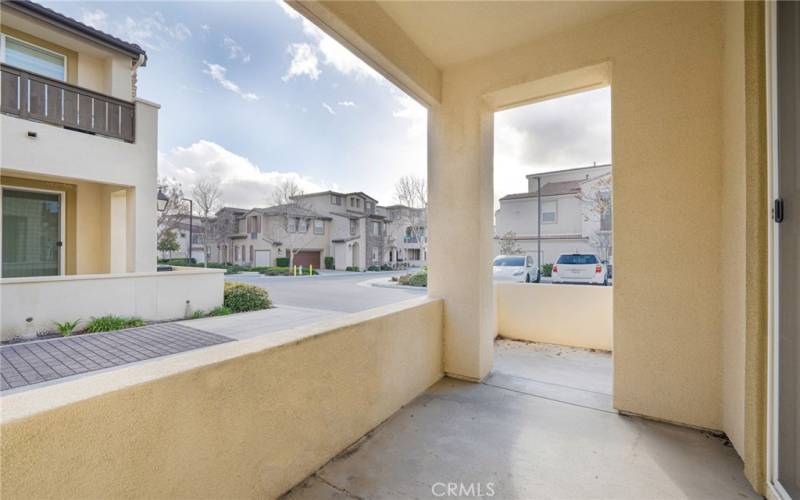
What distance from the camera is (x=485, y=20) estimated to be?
2.49 m

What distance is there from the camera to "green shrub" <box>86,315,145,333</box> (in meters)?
4.64

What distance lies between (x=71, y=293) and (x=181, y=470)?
5.08 m

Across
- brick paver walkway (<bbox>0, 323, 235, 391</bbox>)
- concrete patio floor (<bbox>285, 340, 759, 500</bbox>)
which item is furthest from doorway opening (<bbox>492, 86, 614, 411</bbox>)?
brick paver walkway (<bbox>0, 323, 235, 391</bbox>)

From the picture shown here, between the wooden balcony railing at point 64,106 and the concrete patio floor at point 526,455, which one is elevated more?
the wooden balcony railing at point 64,106

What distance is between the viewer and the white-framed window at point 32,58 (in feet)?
16.1

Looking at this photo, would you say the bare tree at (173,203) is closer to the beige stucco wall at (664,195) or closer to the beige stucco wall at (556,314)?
the beige stucco wall at (556,314)

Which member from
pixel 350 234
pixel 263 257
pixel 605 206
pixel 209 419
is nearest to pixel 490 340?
pixel 209 419

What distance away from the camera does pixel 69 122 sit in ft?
16.5

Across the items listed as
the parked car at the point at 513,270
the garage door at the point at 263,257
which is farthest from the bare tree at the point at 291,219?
the parked car at the point at 513,270

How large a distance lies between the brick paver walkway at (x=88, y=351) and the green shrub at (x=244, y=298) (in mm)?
1694

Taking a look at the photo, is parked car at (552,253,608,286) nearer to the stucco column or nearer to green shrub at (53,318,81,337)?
the stucco column

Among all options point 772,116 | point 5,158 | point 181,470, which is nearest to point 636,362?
point 772,116

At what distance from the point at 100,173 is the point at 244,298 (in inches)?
124

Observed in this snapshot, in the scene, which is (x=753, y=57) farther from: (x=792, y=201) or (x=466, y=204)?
(x=466, y=204)
